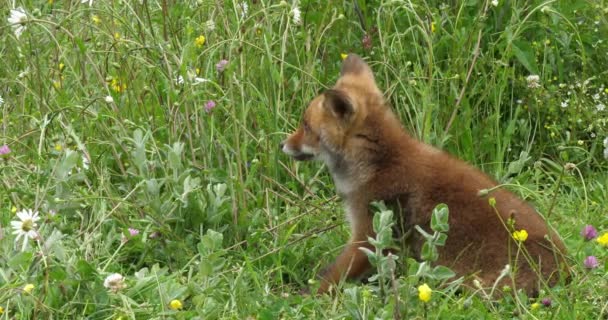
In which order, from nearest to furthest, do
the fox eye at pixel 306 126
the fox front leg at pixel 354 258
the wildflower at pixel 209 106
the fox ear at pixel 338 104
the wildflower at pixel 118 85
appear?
the fox front leg at pixel 354 258
the fox ear at pixel 338 104
the fox eye at pixel 306 126
the wildflower at pixel 209 106
the wildflower at pixel 118 85

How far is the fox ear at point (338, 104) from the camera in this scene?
501 cm

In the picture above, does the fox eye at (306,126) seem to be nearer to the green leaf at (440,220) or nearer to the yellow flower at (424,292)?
the green leaf at (440,220)

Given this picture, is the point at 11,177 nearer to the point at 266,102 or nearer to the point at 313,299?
the point at 266,102

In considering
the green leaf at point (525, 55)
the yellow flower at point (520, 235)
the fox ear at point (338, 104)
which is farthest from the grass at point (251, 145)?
the fox ear at point (338, 104)

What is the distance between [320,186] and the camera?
19.8 ft

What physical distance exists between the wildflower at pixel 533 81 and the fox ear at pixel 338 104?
1.49 meters

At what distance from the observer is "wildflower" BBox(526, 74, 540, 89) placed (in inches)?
245

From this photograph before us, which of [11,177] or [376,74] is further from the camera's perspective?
[376,74]

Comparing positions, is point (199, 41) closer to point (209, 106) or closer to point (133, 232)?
point (209, 106)

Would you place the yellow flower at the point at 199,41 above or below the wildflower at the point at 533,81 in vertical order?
above

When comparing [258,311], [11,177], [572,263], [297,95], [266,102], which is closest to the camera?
[258,311]

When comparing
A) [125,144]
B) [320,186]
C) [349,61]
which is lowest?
[320,186]

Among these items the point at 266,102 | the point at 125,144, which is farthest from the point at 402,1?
the point at 125,144

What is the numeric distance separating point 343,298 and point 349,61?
59.4 inches
